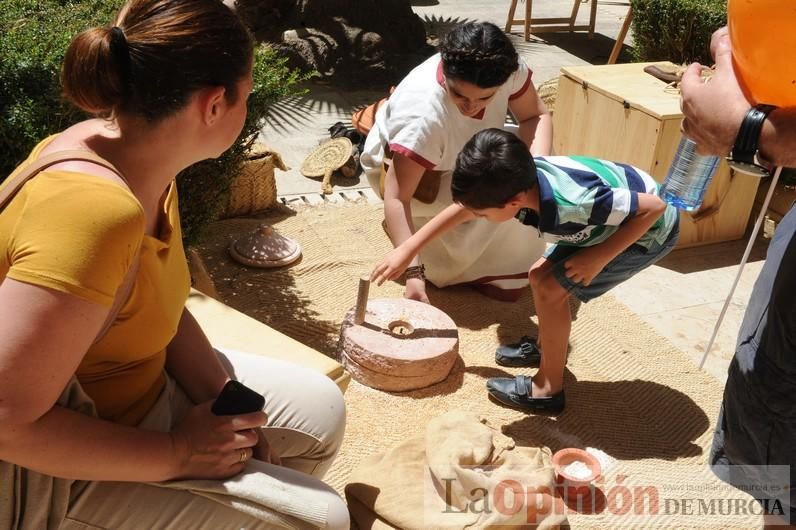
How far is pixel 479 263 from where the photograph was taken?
3961 millimetres

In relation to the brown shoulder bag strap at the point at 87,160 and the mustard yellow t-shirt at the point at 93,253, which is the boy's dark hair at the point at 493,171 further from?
the brown shoulder bag strap at the point at 87,160

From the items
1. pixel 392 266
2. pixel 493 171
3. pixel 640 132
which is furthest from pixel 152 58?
pixel 640 132

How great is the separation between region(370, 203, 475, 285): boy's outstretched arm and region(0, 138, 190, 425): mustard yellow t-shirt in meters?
1.45

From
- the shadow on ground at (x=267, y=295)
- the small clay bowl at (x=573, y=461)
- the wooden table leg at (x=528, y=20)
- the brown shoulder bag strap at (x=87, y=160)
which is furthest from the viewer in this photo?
the wooden table leg at (x=528, y=20)

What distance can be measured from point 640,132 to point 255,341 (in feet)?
8.91

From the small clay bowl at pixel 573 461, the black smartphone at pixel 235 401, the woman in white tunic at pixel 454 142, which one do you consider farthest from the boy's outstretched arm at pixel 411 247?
the black smartphone at pixel 235 401

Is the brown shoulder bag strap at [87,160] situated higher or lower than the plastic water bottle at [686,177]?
higher

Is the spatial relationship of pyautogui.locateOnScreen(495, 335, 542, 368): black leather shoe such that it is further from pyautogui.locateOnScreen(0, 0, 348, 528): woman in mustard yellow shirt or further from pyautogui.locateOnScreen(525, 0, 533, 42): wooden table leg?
pyautogui.locateOnScreen(525, 0, 533, 42): wooden table leg

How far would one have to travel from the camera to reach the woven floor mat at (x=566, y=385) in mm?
2822

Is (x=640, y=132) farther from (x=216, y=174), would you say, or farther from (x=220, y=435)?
(x=220, y=435)

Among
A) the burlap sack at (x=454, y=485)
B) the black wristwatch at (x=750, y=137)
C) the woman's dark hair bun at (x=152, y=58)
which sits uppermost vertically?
the woman's dark hair bun at (x=152, y=58)

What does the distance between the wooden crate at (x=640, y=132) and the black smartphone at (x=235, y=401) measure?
3.10 m

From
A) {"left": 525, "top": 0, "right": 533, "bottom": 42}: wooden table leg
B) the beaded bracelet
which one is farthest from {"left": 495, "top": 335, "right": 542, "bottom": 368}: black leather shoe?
{"left": 525, "top": 0, "right": 533, "bottom": 42}: wooden table leg

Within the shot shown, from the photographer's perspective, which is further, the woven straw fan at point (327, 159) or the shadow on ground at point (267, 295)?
the woven straw fan at point (327, 159)
